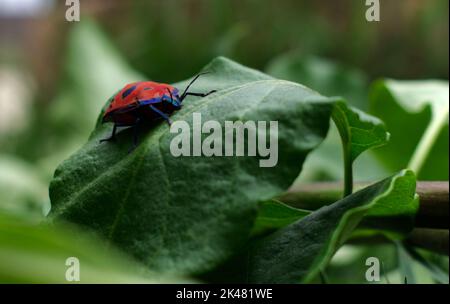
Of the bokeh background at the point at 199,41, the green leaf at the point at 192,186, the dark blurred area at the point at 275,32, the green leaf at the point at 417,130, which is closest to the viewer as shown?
the green leaf at the point at 192,186

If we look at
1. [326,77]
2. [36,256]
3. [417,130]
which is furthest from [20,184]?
[36,256]

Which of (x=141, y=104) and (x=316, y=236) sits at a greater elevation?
(x=141, y=104)

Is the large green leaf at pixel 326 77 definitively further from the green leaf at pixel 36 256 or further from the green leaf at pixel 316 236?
the green leaf at pixel 36 256

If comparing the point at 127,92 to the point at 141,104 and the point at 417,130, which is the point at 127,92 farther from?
the point at 417,130

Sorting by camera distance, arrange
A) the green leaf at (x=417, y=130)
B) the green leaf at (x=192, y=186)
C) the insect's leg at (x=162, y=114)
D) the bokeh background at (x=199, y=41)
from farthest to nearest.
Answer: the bokeh background at (x=199, y=41), the green leaf at (x=417, y=130), the insect's leg at (x=162, y=114), the green leaf at (x=192, y=186)

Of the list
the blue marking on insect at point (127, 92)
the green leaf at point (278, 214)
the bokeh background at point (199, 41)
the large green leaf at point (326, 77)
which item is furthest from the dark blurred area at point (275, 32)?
the green leaf at point (278, 214)
